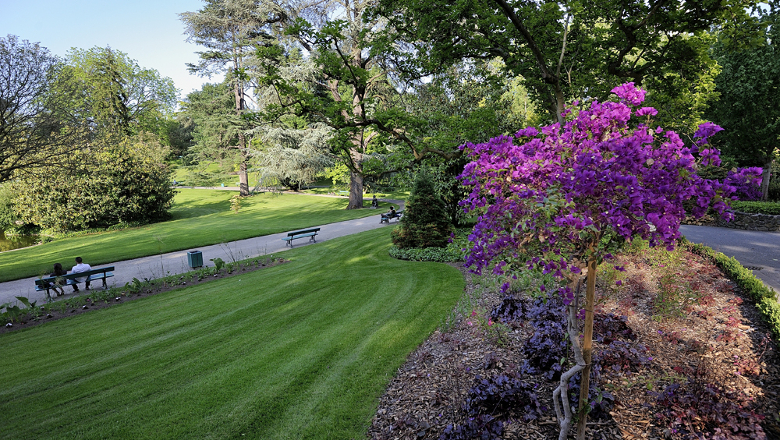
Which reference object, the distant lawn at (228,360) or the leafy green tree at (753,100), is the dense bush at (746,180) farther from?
the leafy green tree at (753,100)

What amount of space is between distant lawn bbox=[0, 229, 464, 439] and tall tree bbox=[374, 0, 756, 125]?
5374 millimetres

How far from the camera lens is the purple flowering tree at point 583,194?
229 cm

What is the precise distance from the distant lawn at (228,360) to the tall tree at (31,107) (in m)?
5.70

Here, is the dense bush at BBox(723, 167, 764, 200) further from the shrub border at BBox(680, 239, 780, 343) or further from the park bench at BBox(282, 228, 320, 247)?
the park bench at BBox(282, 228, 320, 247)

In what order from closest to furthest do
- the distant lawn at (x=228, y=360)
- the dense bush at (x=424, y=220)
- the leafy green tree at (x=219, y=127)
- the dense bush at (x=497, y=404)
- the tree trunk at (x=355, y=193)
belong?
the dense bush at (x=497, y=404), the distant lawn at (x=228, y=360), the dense bush at (x=424, y=220), the tree trunk at (x=355, y=193), the leafy green tree at (x=219, y=127)

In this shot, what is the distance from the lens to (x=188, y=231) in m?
19.2

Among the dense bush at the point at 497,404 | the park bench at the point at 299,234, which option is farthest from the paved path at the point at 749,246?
the park bench at the point at 299,234

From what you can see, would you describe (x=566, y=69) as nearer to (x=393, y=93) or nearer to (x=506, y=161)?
(x=506, y=161)

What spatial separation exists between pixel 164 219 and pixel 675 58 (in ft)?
90.6

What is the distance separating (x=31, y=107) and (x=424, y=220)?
39.2 feet

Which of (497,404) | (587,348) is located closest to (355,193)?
(497,404)

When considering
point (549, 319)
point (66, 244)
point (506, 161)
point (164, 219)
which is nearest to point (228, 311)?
point (549, 319)

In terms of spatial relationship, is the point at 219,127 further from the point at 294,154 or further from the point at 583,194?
the point at 583,194

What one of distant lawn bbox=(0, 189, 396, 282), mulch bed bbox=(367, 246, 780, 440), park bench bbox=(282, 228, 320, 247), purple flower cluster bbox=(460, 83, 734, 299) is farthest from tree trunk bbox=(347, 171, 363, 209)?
purple flower cluster bbox=(460, 83, 734, 299)
